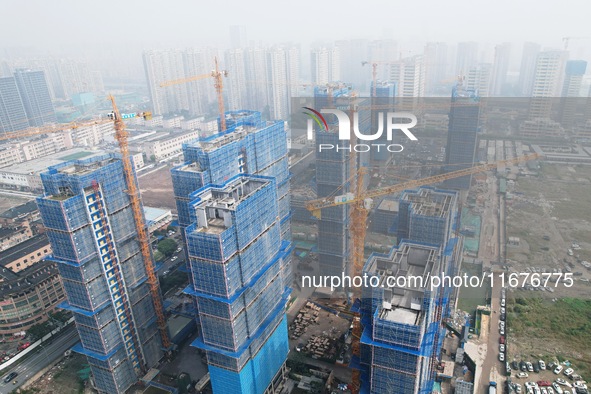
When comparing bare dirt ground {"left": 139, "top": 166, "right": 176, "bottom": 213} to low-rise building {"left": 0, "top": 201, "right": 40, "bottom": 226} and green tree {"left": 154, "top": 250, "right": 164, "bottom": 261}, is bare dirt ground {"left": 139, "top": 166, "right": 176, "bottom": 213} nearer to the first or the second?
low-rise building {"left": 0, "top": 201, "right": 40, "bottom": 226}

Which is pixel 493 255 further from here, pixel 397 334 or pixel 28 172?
pixel 28 172

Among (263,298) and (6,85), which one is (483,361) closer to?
(263,298)

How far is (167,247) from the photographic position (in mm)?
52625

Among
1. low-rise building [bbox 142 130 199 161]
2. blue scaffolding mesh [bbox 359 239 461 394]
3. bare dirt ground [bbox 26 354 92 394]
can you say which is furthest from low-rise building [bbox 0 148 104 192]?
blue scaffolding mesh [bbox 359 239 461 394]

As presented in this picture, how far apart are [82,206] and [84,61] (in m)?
171

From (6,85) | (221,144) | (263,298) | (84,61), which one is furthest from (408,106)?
(84,61)

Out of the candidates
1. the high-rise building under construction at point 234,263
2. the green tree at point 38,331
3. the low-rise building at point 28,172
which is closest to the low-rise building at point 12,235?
the green tree at point 38,331

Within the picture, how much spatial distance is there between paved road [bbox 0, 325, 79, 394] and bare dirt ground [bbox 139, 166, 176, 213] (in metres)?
30.6

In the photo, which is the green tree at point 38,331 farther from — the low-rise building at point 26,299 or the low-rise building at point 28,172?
the low-rise building at point 28,172

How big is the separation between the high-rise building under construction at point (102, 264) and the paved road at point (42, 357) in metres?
6.99

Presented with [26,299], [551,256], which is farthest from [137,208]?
[551,256]

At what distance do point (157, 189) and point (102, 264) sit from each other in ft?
161

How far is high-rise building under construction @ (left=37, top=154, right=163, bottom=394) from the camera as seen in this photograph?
89.8 feet

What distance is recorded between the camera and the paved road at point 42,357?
34.5 metres
